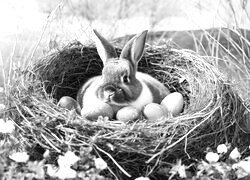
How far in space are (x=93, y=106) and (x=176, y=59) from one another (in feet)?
3.12

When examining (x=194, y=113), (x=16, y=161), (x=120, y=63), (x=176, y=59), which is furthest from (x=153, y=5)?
(x=16, y=161)

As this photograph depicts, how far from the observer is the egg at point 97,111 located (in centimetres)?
303

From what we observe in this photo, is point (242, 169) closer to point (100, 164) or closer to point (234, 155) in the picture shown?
point (234, 155)

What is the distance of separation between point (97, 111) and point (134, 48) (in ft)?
1.80

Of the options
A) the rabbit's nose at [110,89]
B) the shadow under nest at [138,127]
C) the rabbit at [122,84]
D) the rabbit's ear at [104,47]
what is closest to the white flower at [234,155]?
the shadow under nest at [138,127]

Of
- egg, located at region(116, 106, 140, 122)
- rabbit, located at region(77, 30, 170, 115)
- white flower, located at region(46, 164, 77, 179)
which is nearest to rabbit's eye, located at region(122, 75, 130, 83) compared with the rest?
rabbit, located at region(77, 30, 170, 115)

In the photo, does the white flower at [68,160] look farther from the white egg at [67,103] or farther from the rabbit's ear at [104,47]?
the rabbit's ear at [104,47]

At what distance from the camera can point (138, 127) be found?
108 inches

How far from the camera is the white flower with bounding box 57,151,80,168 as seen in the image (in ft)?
8.23

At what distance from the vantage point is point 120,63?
10.7ft

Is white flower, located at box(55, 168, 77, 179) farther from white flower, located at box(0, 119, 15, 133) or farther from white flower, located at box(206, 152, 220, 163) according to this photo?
white flower, located at box(206, 152, 220, 163)

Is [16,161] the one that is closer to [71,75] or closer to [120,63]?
[120,63]

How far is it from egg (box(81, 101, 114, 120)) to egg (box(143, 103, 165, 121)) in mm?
227

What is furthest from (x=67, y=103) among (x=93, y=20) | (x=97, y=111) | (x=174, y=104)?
(x=93, y=20)
